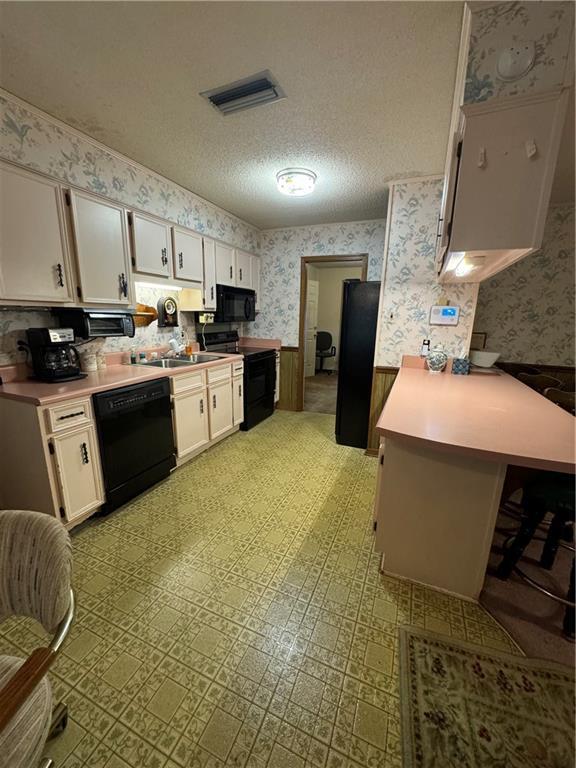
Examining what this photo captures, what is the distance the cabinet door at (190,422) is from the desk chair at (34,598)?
68.5 inches

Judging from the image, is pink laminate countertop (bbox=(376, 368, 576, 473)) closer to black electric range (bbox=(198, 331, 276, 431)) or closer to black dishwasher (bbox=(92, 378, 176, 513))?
black dishwasher (bbox=(92, 378, 176, 513))

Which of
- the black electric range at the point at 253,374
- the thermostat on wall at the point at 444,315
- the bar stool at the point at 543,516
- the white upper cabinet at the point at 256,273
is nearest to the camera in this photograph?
the bar stool at the point at 543,516

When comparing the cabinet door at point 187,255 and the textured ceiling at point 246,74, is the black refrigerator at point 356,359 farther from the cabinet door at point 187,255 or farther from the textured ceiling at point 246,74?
the cabinet door at point 187,255

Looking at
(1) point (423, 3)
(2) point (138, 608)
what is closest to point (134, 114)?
(1) point (423, 3)

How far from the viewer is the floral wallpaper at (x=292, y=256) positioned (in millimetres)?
3799

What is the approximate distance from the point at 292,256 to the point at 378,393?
2.27 metres

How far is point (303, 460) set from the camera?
297 cm

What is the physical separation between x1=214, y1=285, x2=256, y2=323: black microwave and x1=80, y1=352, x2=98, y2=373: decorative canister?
1489 millimetres

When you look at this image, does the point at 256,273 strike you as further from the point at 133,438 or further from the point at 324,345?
the point at 324,345

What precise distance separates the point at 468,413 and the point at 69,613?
1.78 metres

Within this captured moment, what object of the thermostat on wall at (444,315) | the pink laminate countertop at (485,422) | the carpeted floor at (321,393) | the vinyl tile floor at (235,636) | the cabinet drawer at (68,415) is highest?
the thermostat on wall at (444,315)

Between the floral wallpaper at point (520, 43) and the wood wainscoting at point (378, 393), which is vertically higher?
the floral wallpaper at point (520, 43)

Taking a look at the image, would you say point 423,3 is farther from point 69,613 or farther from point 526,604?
point 526,604

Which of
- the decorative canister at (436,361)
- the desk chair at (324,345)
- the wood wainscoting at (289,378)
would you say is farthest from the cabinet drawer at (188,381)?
the desk chair at (324,345)
